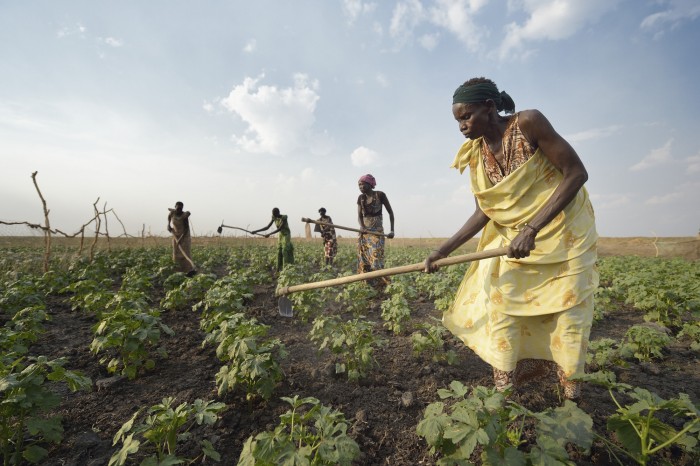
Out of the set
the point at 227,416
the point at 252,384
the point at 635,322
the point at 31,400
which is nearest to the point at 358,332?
the point at 252,384

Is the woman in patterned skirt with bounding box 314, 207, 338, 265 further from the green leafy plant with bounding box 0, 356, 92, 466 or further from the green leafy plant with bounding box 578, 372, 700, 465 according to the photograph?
the green leafy plant with bounding box 578, 372, 700, 465

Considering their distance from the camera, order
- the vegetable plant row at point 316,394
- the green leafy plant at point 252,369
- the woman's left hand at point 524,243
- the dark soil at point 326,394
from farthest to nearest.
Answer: the green leafy plant at point 252,369 < the dark soil at point 326,394 < the woman's left hand at point 524,243 < the vegetable plant row at point 316,394

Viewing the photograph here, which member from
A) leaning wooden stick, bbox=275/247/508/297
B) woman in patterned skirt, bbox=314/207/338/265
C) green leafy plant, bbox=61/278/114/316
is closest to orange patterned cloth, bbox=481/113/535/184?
leaning wooden stick, bbox=275/247/508/297

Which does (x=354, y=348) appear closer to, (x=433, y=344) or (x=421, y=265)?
(x=433, y=344)

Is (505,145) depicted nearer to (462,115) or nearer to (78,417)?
(462,115)

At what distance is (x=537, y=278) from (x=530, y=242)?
31 centimetres

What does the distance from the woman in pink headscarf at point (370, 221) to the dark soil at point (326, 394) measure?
2.59m

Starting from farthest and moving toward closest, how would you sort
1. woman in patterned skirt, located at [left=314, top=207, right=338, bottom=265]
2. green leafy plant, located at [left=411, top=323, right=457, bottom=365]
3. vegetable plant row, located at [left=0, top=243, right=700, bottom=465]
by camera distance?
woman in patterned skirt, located at [left=314, top=207, right=338, bottom=265], green leafy plant, located at [left=411, top=323, right=457, bottom=365], vegetable plant row, located at [left=0, top=243, right=700, bottom=465]

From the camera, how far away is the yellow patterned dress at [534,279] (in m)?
2.12

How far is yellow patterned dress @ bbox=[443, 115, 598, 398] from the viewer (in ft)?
6.97

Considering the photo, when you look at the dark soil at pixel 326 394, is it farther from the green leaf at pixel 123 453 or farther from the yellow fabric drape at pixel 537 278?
the green leaf at pixel 123 453

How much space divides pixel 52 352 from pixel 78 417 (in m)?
2.02

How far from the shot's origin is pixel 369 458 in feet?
6.85

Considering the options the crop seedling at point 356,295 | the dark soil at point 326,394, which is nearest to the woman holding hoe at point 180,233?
the dark soil at point 326,394
